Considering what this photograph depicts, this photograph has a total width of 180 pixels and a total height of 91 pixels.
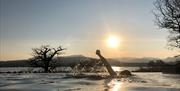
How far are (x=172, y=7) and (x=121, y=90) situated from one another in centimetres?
2774

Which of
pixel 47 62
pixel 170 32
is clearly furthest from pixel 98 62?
pixel 47 62

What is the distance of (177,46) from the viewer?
161 feet

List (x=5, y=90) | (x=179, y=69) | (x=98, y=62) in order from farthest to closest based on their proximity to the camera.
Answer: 1. (x=179, y=69)
2. (x=98, y=62)
3. (x=5, y=90)

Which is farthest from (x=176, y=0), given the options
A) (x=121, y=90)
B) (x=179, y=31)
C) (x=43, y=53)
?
(x=43, y=53)

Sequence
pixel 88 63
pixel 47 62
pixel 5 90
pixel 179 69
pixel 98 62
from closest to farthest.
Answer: pixel 5 90, pixel 98 62, pixel 88 63, pixel 179 69, pixel 47 62

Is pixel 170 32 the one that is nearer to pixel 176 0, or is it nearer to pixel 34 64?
pixel 176 0

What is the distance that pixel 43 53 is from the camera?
71562mm

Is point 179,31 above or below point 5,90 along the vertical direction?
above

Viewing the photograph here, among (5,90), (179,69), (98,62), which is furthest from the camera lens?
(179,69)

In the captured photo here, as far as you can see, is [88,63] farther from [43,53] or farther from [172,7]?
[43,53]

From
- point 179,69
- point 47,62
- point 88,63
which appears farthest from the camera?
point 47,62

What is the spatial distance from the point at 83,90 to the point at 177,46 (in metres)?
29.7

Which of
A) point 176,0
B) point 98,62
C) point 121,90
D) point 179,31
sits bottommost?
point 121,90

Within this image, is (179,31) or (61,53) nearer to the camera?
(179,31)
